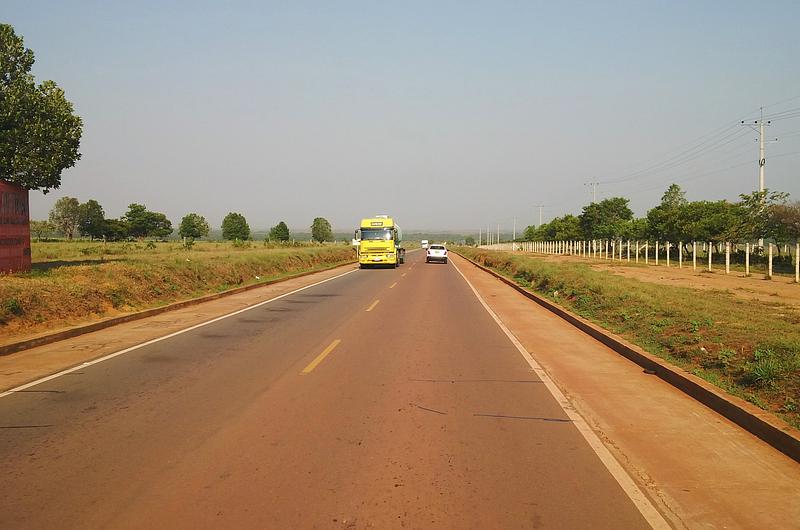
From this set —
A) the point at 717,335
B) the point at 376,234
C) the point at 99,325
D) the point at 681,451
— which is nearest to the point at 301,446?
the point at 681,451

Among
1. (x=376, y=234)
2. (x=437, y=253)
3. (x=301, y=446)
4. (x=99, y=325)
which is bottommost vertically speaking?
(x=301, y=446)

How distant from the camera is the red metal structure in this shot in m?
16.7

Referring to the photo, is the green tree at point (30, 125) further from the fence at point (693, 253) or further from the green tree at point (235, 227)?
the green tree at point (235, 227)

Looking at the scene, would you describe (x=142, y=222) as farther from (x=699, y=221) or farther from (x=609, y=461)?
(x=609, y=461)

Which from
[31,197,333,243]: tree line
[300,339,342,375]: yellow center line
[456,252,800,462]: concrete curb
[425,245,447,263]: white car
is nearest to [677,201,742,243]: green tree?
[425,245,447,263]: white car

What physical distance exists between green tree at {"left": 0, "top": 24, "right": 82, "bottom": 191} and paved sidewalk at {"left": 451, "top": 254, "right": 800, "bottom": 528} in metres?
25.6

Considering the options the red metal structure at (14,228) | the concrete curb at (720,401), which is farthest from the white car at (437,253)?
the concrete curb at (720,401)

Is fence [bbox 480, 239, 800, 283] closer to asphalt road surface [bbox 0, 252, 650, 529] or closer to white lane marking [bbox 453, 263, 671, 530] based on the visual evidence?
white lane marking [bbox 453, 263, 671, 530]

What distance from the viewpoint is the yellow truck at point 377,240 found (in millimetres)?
42625

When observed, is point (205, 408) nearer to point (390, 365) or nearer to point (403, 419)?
point (403, 419)

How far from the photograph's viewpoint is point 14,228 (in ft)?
56.1

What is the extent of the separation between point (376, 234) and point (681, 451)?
37245 millimetres

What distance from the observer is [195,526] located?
164 inches

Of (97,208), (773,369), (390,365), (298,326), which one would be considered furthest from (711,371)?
(97,208)
